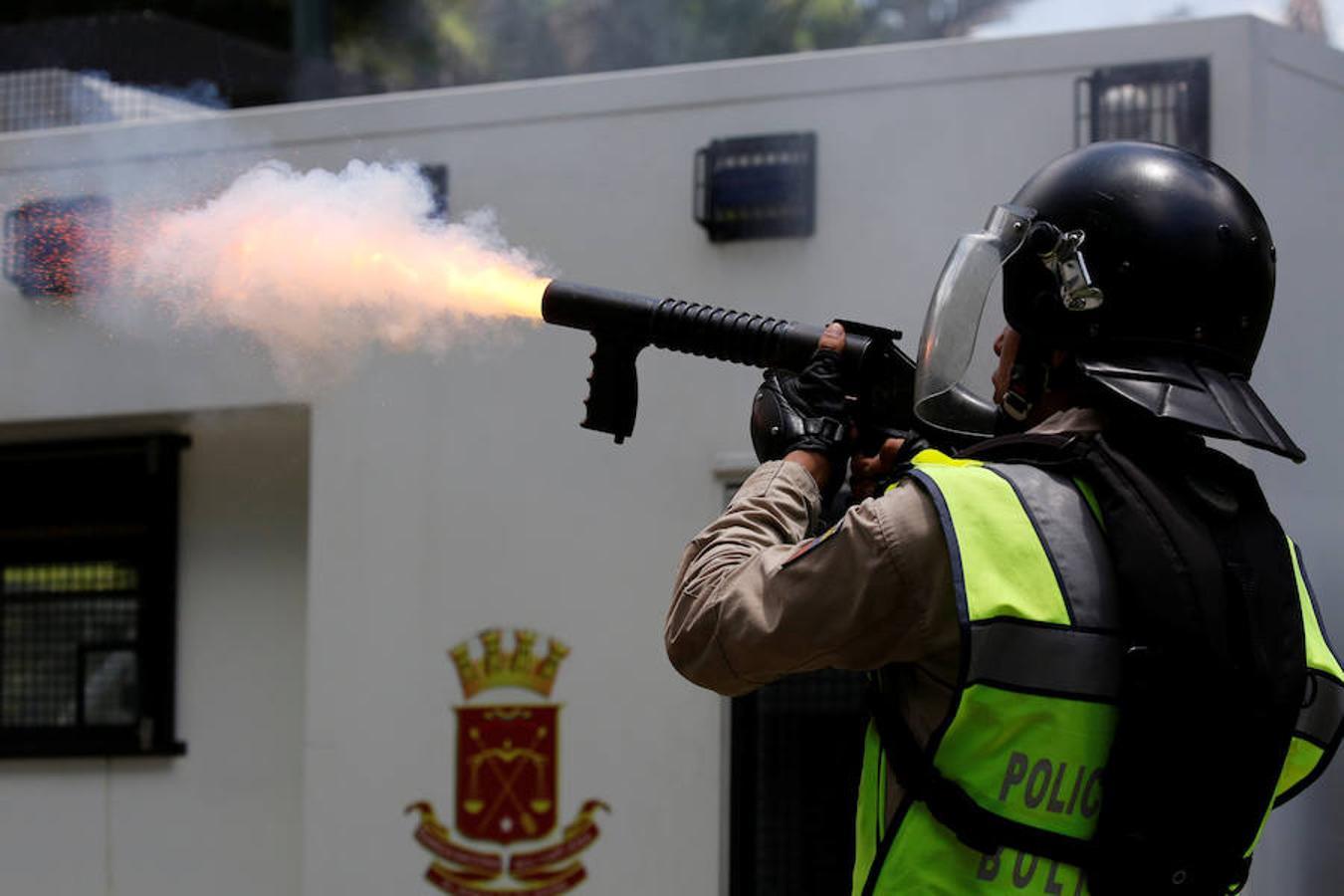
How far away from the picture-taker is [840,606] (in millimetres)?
2277

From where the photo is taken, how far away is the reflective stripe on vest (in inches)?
86.4

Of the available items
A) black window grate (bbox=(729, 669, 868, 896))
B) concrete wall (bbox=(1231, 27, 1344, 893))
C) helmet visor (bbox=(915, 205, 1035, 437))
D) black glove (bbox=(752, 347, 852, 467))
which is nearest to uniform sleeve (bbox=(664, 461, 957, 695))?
black glove (bbox=(752, 347, 852, 467))

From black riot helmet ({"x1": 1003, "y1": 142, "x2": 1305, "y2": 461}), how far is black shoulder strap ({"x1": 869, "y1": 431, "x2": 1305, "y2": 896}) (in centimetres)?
13

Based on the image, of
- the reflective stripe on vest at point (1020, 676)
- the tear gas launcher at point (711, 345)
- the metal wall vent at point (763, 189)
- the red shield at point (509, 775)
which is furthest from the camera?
the red shield at point (509, 775)

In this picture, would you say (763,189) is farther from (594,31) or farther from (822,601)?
(594,31)

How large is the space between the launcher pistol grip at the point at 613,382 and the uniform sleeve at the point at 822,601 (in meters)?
1.05

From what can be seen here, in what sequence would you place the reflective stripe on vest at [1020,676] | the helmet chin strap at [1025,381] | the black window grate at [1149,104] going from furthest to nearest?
the black window grate at [1149,104] → the helmet chin strap at [1025,381] → the reflective stripe on vest at [1020,676]

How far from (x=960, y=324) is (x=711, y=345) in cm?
68

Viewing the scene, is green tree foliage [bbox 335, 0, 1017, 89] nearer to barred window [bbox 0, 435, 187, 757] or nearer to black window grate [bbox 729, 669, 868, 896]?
barred window [bbox 0, 435, 187, 757]

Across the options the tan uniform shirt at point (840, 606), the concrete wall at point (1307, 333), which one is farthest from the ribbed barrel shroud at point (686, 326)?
the concrete wall at point (1307, 333)

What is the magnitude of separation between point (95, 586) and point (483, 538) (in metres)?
1.72

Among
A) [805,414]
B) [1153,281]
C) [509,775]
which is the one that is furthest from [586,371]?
[1153,281]

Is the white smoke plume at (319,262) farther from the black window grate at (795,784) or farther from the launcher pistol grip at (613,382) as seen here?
the black window grate at (795,784)

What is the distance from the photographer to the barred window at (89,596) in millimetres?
6730
